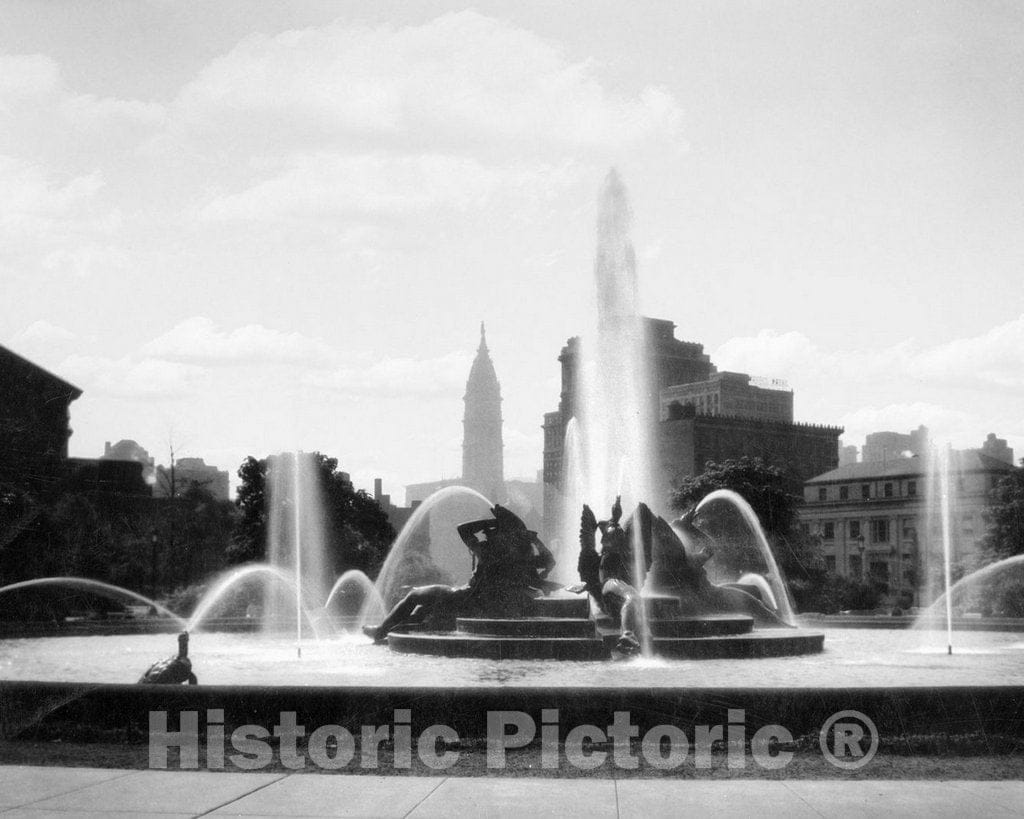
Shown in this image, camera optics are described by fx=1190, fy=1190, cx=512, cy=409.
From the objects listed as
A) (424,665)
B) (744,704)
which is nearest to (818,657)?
(424,665)

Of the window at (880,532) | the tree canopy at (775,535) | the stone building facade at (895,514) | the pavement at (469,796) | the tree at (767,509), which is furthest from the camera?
the window at (880,532)

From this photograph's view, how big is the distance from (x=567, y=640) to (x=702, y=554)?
5586 millimetres

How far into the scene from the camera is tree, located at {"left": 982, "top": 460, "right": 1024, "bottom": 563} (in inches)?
2362

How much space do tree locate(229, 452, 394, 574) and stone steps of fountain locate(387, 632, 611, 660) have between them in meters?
44.0

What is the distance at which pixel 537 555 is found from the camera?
23906mm

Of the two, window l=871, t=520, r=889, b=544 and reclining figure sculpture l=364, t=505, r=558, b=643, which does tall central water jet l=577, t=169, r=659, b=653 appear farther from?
window l=871, t=520, r=889, b=544

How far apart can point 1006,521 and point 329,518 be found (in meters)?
35.8

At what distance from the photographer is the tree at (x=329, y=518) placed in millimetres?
64000

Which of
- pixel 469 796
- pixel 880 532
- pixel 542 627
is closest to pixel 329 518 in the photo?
pixel 542 627

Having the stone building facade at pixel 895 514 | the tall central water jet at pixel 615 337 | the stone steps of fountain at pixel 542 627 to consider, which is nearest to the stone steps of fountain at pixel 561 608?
the stone steps of fountain at pixel 542 627

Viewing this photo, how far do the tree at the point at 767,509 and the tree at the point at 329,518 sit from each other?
21242mm

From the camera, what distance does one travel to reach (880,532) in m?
103

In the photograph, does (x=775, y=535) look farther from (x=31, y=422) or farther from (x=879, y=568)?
(x=31, y=422)

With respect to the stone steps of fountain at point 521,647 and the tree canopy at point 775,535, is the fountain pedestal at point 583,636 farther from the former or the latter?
the tree canopy at point 775,535
